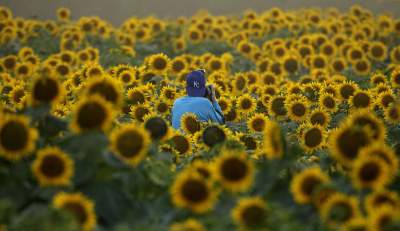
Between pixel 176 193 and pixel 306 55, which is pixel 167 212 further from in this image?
pixel 306 55

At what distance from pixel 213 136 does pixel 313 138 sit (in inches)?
42.6

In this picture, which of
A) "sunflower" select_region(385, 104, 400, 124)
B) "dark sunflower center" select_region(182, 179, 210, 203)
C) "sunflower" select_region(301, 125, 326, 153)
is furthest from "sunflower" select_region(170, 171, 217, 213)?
"sunflower" select_region(385, 104, 400, 124)

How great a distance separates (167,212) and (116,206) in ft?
1.01

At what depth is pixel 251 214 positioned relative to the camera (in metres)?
4.01

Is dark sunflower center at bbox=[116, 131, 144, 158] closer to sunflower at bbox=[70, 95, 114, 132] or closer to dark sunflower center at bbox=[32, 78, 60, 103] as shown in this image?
sunflower at bbox=[70, 95, 114, 132]

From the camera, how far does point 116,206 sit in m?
4.40

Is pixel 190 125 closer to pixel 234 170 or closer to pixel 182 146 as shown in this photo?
pixel 182 146

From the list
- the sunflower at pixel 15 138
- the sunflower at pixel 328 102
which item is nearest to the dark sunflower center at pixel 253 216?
the sunflower at pixel 15 138

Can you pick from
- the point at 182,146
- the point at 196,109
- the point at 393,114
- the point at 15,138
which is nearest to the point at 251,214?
the point at 15,138

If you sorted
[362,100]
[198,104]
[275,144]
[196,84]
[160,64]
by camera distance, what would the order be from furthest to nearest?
Result: [160,64] < [196,84] < [198,104] < [362,100] < [275,144]

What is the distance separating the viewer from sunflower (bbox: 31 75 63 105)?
463 cm

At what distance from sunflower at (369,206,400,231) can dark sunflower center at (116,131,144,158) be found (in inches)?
57.8

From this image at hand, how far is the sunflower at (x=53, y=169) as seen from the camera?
4.22 metres

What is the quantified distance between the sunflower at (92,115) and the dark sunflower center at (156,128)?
877 millimetres
